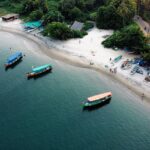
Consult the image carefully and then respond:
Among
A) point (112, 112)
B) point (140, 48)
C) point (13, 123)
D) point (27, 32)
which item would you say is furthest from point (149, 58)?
point (27, 32)

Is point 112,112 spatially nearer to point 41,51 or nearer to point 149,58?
point 149,58

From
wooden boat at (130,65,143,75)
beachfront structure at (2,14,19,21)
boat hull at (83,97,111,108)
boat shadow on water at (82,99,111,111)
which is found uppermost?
beachfront structure at (2,14,19,21)

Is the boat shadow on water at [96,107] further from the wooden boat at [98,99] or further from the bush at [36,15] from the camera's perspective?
the bush at [36,15]

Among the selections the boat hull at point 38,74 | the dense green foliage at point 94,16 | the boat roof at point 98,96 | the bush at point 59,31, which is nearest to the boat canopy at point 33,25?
the dense green foliage at point 94,16

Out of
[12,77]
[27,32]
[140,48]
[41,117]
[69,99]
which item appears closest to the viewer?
[41,117]

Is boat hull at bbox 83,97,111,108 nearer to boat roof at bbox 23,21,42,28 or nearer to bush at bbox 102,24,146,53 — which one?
bush at bbox 102,24,146,53

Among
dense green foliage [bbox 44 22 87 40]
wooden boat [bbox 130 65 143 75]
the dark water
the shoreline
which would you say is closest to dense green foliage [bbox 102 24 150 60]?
wooden boat [bbox 130 65 143 75]

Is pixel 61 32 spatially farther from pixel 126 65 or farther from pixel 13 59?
pixel 126 65
